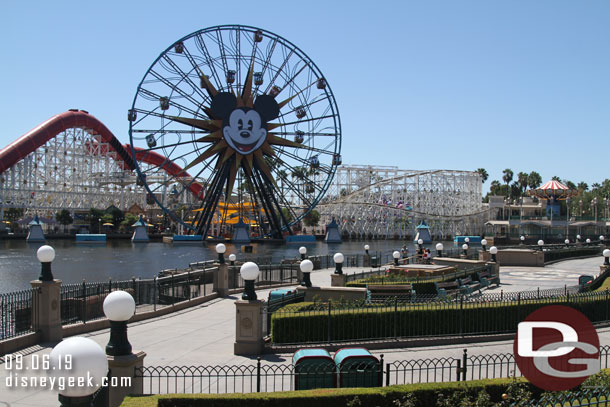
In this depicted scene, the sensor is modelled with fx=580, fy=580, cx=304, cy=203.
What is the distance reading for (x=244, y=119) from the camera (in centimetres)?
6084

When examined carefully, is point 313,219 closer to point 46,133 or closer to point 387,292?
point 46,133

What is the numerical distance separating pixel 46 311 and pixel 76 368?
10146mm

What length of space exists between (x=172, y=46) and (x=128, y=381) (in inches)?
2029

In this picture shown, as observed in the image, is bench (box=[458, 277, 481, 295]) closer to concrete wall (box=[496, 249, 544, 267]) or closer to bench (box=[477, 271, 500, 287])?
bench (box=[477, 271, 500, 287])

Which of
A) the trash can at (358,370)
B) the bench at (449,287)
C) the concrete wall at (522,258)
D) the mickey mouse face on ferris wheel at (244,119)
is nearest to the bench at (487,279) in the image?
the bench at (449,287)

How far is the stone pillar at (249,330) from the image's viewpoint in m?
13.8

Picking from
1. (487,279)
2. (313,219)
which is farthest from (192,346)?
(313,219)

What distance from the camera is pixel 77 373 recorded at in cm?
566

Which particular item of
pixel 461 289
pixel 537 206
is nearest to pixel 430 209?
pixel 537 206

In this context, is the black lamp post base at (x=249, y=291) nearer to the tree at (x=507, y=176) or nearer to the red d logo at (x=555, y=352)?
the red d logo at (x=555, y=352)

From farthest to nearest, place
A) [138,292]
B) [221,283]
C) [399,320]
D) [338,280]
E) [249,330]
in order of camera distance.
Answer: [221,283]
[338,280]
[138,292]
[399,320]
[249,330]

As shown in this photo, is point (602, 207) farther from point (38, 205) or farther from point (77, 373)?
point (77, 373)

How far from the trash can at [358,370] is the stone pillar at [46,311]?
26.9 feet

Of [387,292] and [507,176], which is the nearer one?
[387,292]
